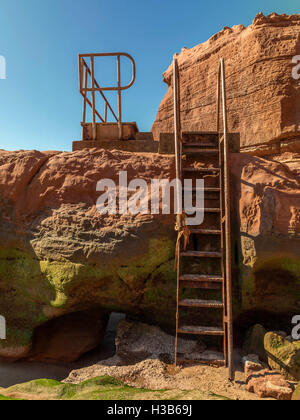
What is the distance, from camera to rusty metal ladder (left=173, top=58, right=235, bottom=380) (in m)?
3.19

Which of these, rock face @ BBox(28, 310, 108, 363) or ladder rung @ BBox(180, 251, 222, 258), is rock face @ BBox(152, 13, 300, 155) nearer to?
ladder rung @ BBox(180, 251, 222, 258)

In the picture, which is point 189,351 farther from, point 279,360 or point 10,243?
point 10,243

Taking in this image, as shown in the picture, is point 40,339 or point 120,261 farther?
point 40,339

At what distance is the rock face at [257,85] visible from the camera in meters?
8.48

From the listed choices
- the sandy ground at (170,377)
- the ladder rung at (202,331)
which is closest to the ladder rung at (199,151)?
the ladder rung at (202,331)

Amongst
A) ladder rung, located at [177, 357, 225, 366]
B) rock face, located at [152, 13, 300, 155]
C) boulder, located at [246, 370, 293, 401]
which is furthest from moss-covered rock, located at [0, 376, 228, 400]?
rock face, located at [152, 13, 300, 155]

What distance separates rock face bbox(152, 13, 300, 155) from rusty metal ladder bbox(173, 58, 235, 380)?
5563 mm

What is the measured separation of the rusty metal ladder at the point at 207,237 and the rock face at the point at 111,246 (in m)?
0.23

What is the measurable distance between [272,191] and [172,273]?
6.33 ft
